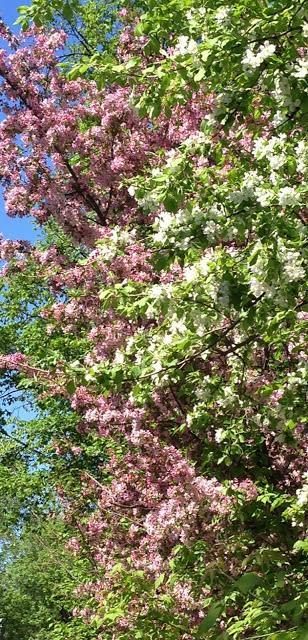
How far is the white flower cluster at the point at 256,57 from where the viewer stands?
386cm

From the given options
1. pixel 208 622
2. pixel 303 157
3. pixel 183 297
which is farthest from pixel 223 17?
pixel 208 622

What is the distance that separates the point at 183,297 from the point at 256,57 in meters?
1.51

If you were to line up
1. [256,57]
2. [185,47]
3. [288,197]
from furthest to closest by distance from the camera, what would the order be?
[185,47] < [256,57] < [288,197]

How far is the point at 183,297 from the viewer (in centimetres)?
427

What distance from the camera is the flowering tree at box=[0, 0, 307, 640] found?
3996 mm

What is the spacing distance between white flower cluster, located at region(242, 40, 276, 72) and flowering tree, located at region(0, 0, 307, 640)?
15 mm

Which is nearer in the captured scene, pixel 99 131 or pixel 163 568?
pixel 163 568

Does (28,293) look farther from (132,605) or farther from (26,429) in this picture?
(132,605)

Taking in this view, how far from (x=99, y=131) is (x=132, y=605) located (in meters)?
5.71

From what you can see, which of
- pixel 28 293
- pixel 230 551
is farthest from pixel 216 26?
pixel 28 293

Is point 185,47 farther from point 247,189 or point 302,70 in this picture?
point 247,189

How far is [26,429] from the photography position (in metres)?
19.0

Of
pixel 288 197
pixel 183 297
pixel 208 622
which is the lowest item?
pixel 208 622

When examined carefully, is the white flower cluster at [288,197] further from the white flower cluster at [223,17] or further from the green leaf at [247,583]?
the green leaf at [247,583]
